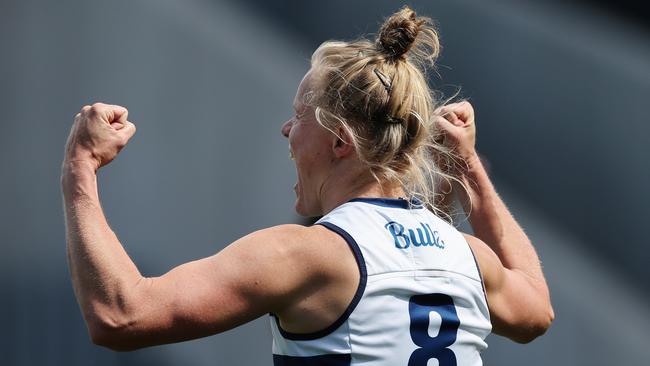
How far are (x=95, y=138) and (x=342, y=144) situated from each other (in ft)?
1.73

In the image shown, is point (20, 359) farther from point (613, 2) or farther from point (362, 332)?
point (613, 2)

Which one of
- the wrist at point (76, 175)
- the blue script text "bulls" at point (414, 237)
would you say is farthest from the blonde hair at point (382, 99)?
the wrist at point (76, 175)

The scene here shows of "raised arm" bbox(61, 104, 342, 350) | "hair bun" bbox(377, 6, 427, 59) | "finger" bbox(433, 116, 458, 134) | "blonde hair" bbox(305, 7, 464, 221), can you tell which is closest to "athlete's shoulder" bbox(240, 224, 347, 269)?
"raised arm" bbox(61, 104, 342, 350)

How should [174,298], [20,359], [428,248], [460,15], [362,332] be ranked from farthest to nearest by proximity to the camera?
[460,15] → [20,359] → [428,248] → [362,332] → [174,298]

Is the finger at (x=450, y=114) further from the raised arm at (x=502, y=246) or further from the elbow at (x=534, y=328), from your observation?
the elbow at (x=534, y=328)

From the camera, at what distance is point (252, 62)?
335 centimetres

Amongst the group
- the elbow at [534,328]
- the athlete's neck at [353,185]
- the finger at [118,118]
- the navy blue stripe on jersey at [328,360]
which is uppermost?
the finger at [118,118]

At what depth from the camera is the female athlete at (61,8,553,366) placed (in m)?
1.60

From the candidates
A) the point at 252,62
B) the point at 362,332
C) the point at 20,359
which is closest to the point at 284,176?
the point at 252,62

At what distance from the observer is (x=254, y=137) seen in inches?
130

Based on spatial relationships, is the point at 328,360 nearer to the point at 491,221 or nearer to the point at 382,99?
the point at 382,99

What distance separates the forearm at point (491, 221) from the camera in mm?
2287

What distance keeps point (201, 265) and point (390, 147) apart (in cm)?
51

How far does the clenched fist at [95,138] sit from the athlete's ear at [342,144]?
0.45m
